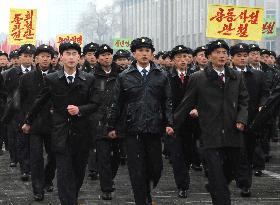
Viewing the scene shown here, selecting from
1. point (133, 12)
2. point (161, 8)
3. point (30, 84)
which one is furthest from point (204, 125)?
point (133, 12)

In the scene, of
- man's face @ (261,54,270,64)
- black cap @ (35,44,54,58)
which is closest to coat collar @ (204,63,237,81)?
Result: black cap @ (35,44,54,58)

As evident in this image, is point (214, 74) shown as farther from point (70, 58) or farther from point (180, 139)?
point (180, 139)

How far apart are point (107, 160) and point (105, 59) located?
1.59 m

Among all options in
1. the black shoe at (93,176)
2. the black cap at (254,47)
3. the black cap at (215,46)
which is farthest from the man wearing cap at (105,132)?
the black cap at (254,47)

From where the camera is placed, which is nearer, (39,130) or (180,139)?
(39,130)

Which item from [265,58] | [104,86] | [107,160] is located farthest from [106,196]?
[265,58]

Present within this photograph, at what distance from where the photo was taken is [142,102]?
289 inches

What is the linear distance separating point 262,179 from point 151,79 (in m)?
4.04

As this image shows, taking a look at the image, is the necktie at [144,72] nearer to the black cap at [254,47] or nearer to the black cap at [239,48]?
the black cap at [239,48]

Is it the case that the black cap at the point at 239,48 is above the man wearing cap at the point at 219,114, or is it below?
above

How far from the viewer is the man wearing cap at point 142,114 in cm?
736

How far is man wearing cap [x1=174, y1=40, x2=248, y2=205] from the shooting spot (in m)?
7.20

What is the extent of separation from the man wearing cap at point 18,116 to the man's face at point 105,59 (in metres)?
→ 1.37

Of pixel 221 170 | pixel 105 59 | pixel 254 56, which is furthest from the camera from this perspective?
pixel 254 56
